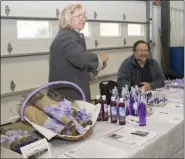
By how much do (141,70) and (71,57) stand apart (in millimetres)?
1040

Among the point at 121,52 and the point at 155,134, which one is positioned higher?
the point at 121,52

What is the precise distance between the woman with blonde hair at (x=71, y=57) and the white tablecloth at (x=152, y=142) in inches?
12.6

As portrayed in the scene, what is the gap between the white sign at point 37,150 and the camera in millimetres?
1014

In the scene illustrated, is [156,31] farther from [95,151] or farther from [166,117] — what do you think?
[95,151]

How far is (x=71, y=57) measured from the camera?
1.51 metres

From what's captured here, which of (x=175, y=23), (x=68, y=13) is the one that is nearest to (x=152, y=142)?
(x=68, y=13)

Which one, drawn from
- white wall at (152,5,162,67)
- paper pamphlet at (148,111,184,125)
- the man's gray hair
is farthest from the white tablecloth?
white wall at (152,5,162,67)

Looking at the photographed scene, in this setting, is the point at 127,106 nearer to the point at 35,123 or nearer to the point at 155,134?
the point at 155,134

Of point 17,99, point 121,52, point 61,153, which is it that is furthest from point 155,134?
point 121,52

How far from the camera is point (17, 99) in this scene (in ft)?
10.6

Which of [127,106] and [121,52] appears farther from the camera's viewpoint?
[121,52]

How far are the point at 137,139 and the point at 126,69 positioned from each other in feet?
4.01

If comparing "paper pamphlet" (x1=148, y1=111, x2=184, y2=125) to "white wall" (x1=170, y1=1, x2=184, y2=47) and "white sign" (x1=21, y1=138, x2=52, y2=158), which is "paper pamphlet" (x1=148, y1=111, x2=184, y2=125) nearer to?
"white sign" (x1=21, y1=138, x2=52, y2=158)

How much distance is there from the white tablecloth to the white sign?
39 mm
